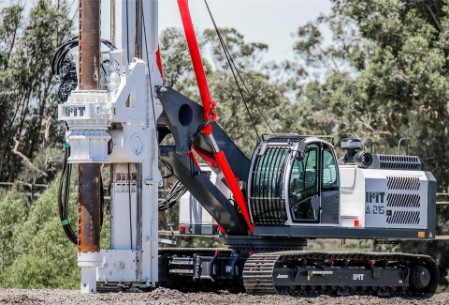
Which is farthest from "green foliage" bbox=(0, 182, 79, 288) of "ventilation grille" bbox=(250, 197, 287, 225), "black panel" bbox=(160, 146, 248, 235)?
"ventilation grille" bbox=(250, 197, 287, 225)

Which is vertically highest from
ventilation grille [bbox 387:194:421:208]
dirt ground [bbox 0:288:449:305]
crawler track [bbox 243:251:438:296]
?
ventilation grille [bbox 387:194:421:208]

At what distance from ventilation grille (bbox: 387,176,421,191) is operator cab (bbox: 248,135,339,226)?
120cm

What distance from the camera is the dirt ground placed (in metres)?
20.3

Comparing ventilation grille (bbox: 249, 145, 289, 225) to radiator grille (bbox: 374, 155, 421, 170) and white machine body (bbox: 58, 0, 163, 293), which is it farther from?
radiator grille (bbox: 374, 155, 421, 170)

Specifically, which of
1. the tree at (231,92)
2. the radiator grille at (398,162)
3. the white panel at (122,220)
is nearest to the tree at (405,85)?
the tree at (231,92)

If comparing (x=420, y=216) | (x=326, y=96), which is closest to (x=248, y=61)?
(x=326, y=96)

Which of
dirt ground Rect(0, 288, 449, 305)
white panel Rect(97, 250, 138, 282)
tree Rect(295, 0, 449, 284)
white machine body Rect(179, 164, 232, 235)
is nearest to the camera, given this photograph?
dirt ground Rect(0, 288, 449, 305)

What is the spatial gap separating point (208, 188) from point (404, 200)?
3.90m

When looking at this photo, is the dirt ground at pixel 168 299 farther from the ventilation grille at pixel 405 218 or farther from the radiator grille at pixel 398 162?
the radiator grille at pixel 398 162

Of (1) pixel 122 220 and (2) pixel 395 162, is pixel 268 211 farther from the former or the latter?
(2) pixel 395 162

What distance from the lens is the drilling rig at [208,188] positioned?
70.7ft

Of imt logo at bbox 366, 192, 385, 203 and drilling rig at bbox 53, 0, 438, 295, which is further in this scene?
imt logo at bbox 366, 192, 385, 203

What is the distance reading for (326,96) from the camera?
58.9 meters

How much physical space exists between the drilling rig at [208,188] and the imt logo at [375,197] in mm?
19
